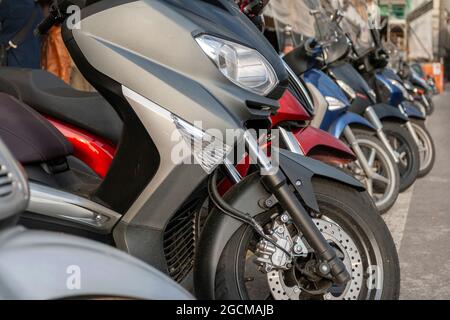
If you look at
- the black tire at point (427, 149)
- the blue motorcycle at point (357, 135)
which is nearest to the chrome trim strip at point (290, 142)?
the blue motorcycle at point (357, 135)

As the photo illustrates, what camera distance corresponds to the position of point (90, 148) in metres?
2.83

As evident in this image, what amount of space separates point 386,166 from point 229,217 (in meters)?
2.69

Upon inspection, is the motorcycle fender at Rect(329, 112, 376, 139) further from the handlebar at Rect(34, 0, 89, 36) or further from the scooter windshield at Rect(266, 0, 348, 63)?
the handlebar at Rect(34, 0, 89, 36)

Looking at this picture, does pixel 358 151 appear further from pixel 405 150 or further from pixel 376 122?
pixel 405 150

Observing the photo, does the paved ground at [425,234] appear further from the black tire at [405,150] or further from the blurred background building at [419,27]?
the blurred background building at [419,27]

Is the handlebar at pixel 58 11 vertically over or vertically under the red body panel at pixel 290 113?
over

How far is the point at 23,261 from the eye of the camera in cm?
143

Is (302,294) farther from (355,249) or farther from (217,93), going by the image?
(217,93)

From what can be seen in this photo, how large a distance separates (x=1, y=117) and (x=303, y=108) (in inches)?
53.4

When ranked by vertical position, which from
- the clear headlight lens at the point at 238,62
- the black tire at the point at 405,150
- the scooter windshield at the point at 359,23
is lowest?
the black tire at the point at 405,150

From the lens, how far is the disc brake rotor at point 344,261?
2465 mm

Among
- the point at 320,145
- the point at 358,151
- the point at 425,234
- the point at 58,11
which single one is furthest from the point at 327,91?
the point at 58,11

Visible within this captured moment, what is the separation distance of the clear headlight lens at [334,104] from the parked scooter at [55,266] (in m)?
3.13

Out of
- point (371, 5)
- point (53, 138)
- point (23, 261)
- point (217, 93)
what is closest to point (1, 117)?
point (53, 138)
